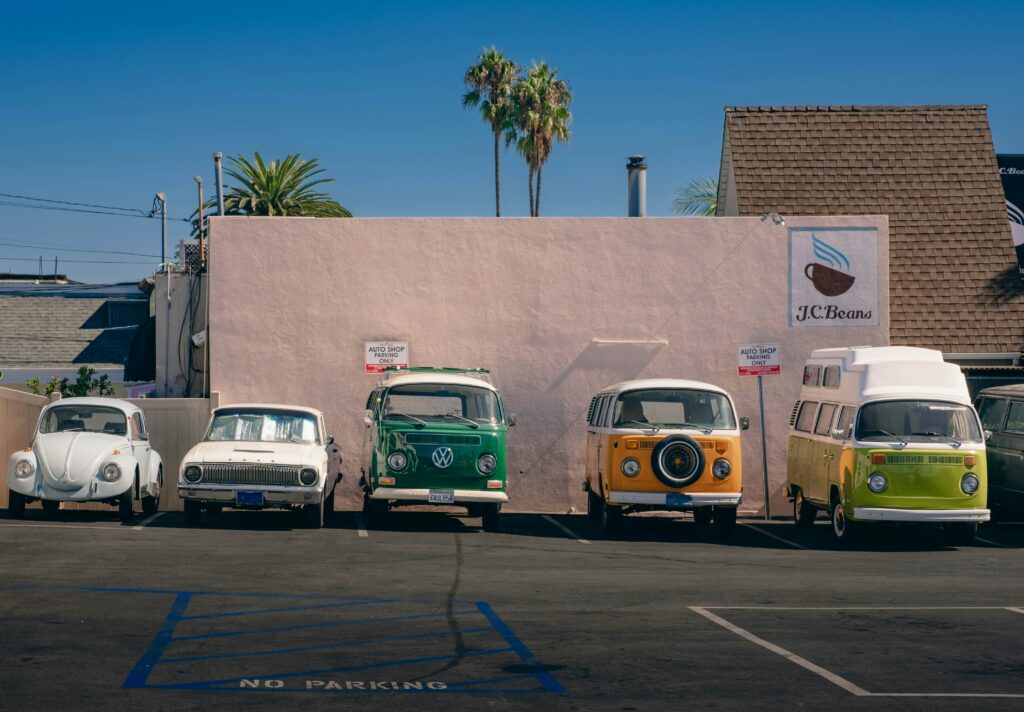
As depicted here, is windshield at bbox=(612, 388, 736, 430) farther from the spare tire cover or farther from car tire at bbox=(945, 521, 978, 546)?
car tire at bbox=(945, 521, 978, 546)

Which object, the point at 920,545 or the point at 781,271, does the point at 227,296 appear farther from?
the point at 920,545

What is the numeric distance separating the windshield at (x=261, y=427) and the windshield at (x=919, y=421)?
7843 mm

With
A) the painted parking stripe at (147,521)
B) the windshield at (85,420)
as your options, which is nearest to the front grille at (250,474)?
the painted parking stripe at (147,521)

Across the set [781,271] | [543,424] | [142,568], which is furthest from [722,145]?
[142,568]

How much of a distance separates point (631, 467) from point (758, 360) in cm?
560

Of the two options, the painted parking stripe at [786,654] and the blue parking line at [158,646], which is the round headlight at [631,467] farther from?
the blue parking line at [158,646]

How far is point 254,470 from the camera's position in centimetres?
1769

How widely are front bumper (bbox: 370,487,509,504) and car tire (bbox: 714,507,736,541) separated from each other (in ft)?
9.86

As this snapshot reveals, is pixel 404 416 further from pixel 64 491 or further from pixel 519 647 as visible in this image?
pixel 519 647

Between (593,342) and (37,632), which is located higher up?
(593,342)

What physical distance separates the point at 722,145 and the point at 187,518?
55.9 ft

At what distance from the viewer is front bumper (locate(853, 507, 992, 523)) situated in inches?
682

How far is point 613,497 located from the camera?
18.1m

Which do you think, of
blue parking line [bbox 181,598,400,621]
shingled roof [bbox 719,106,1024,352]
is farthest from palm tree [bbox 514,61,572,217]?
blue parking line [bbox 181,598,400,621]
